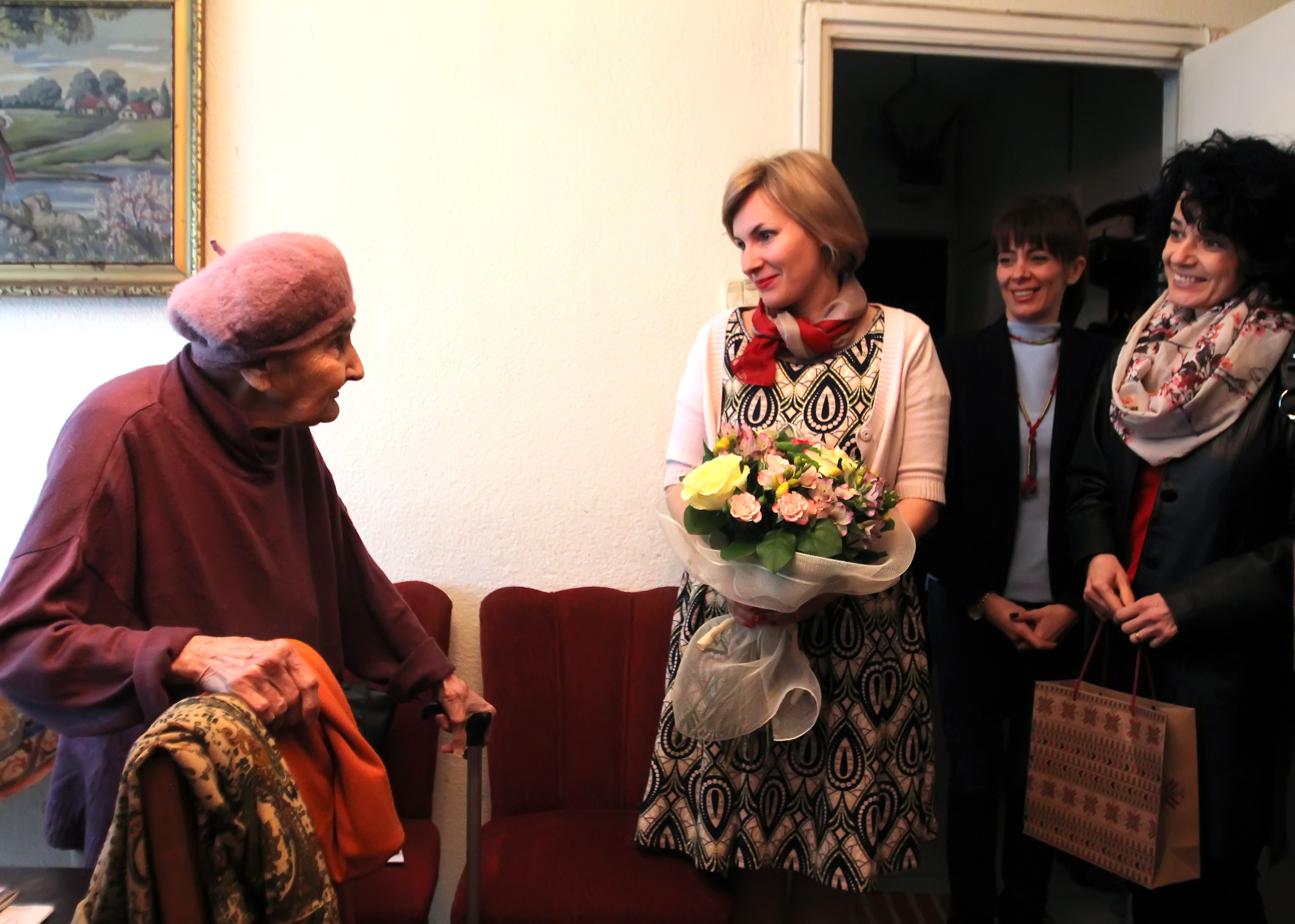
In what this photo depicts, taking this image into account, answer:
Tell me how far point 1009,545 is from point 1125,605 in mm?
347

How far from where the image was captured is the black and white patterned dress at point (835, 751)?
5.61 feet

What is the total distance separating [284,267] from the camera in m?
1.34

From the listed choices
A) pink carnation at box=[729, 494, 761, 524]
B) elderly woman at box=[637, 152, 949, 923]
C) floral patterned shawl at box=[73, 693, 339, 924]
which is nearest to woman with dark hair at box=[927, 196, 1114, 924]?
elderly woman at box=[637, 152, 949, 923]

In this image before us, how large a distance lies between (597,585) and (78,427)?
139 cm

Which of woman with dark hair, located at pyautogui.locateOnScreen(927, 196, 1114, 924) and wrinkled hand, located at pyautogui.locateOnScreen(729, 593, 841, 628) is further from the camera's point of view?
woman with dark hair, located at pyautogui.locateOnScreen(927, 196, 1114, 924)

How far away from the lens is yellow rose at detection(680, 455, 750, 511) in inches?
59.9

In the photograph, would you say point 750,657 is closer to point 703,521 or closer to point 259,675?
point 703,521

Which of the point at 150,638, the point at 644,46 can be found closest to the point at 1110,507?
the point at 644,46

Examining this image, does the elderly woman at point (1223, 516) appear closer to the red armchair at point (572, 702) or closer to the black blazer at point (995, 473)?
the black blazer at point (995, 473)

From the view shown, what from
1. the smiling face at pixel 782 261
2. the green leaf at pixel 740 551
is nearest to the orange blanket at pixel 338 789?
the green leaf at pixel 740 551

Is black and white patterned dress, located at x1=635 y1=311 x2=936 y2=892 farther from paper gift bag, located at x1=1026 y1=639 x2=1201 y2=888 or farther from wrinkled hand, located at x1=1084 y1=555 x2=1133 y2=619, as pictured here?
wrinkled hand, located at x1=1084 y1=555 x2=1133 y2=619

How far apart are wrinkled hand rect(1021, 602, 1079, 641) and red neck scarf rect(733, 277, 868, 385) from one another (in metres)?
0.77

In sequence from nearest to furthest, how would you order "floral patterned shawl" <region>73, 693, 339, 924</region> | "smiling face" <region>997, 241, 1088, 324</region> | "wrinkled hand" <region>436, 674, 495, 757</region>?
"floral patterned shawl" <region>73, 693, 339, 924</region> → "wrinkled hand" <region>436, 674, 495, 757</region> → "smiling face" <region>997, 241, 1088, 324</region>

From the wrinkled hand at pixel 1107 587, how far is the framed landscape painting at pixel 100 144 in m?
2.18
